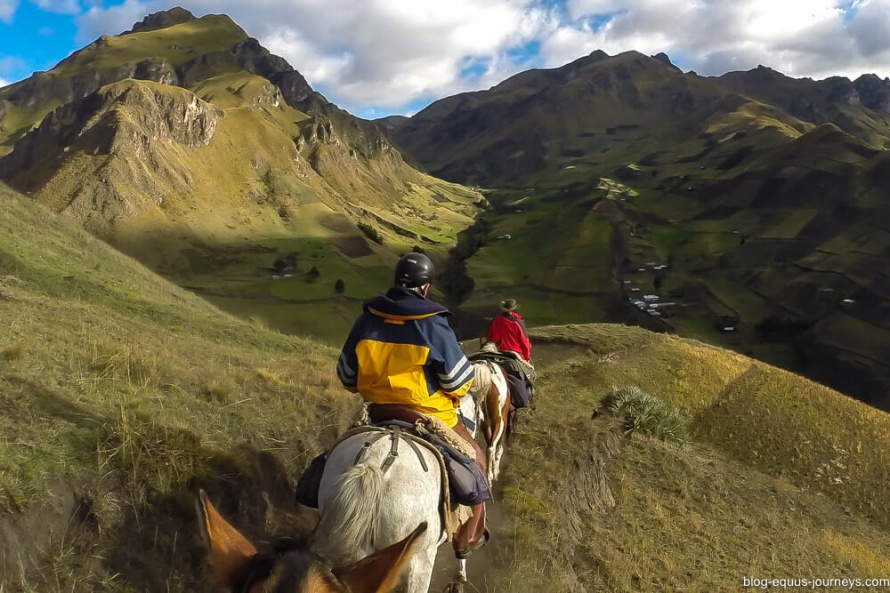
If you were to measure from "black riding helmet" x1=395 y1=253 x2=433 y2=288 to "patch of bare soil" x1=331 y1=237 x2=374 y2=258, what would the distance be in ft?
303

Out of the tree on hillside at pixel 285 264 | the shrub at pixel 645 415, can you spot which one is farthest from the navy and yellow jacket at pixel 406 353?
the tree on hillside at pixel 285 264

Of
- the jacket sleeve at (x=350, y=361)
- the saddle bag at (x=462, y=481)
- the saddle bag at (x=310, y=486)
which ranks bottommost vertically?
the saddle bag at (x=462, y=481)

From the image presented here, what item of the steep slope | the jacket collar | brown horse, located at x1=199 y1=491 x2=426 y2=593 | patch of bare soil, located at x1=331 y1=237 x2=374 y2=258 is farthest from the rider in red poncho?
patch of bare soil, located at x1=331 y1=237 x2=374 y2=258

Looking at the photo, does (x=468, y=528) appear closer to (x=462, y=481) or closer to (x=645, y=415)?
(x=462, y=481)

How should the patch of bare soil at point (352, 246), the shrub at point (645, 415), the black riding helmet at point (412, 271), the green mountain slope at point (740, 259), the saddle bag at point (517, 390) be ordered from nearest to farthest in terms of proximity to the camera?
1. the black riding helmet at point (412, 271)
2. the saddle bag at point (517, 390)
3. the shrub at point (645, 415)
4. the green mountain slope at point (740, 259)
5. the patch of bare soil at point (352, 246)

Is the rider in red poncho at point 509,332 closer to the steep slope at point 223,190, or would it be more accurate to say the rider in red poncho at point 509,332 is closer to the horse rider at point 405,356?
the horse rider at point 405,356

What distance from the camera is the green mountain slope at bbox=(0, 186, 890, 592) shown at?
5355 mm

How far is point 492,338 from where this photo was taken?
40.7 ft

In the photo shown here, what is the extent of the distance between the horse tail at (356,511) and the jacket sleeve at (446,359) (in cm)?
156

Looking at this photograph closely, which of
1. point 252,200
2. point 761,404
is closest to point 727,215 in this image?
point 252,200

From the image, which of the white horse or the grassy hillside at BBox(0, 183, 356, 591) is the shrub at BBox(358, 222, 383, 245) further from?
the white horse

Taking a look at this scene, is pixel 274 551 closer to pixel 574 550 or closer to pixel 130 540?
pixel 130 540

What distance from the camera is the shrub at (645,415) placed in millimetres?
17453

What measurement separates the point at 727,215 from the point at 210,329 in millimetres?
141092
